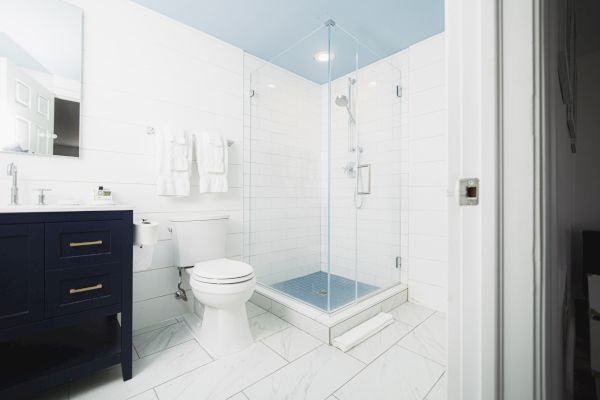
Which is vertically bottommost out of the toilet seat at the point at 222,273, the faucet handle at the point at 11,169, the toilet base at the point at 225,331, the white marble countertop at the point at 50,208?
the toilet base at the point at 225,331

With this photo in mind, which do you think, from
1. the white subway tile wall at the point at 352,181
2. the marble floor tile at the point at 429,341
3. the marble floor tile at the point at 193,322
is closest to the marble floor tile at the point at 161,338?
the marble floor tile at the point at 193,322

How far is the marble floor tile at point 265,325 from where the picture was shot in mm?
1837

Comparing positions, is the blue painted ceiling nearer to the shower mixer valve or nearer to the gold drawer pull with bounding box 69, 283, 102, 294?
the shower mixer valve

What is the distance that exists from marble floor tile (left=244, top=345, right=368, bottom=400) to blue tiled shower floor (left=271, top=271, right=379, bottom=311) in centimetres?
38

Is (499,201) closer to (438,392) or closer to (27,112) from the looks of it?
(438,392)

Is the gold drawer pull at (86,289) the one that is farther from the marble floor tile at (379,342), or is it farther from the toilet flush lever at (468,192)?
the toilet flush lever at (468,192)

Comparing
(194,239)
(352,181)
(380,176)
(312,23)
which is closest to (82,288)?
(194,239)

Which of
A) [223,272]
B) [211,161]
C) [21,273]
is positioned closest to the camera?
[21,273]

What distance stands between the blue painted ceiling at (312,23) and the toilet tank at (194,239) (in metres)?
1.50

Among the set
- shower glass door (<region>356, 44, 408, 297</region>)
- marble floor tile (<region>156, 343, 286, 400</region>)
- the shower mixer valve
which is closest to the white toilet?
marble floor tile (<region>156, 343, 286, 400</region>)

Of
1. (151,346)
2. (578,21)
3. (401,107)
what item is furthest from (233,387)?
(578,21)

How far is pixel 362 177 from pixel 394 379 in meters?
1.43

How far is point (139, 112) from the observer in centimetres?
191

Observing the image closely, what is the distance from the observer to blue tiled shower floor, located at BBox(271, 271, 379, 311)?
2.00 meters
